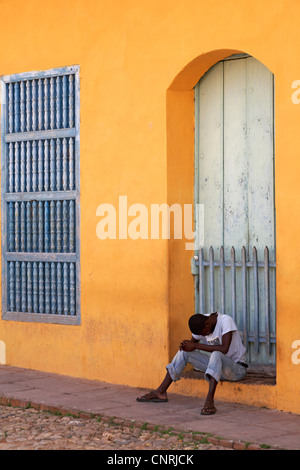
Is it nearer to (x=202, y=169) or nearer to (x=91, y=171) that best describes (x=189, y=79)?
(x=202, y=169)

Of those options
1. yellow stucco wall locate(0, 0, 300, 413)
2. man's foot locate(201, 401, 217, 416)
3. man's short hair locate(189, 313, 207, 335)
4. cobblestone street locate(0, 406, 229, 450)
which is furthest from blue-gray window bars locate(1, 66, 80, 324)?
man's foot locate(201, 401, 217, 416)

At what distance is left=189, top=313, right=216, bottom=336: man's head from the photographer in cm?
766

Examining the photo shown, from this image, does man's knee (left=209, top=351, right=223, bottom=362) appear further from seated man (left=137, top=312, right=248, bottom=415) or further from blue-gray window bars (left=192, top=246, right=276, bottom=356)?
blue-gray window bars (left=192, top=246, right=276, bottom=356)

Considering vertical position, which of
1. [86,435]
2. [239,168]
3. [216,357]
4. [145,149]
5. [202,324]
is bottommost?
[86,435]

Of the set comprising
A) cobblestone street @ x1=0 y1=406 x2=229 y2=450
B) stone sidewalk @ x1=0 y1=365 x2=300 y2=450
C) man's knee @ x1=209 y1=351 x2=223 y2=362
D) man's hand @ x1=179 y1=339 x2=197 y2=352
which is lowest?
cobblestone street @ x1=0 y1=406 x2=229 y2=450

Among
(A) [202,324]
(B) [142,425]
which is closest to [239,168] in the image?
(A) [202,324]

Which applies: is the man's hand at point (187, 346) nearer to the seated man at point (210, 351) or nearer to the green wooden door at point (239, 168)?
the seated man at point (210, 351)

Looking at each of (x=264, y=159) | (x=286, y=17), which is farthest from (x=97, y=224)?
(x=286, y=17)

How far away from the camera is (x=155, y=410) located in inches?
296

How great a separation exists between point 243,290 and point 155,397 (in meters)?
1.24

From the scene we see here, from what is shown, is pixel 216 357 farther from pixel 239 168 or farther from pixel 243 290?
pixel 239 168
